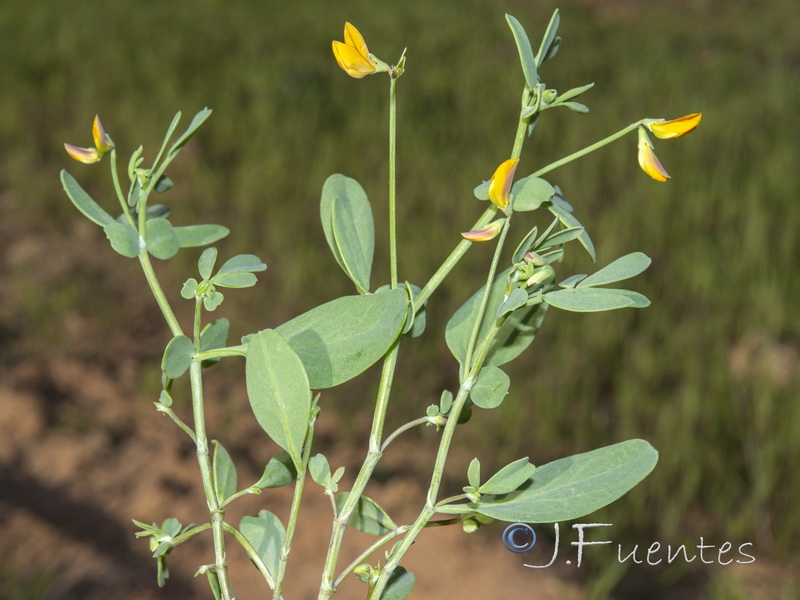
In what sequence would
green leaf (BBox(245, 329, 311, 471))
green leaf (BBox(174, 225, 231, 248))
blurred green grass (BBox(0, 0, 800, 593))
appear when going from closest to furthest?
green leaf (BBox(245, 329, 311, 471)), green leaf (BBox(174, 225, 231, 248)), blurred green grass (BBox(0, 0, 800, 593))

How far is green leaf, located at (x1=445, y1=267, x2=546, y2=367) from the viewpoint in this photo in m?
0.35

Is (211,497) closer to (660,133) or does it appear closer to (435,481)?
(435,481)

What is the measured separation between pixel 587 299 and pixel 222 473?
0.18m

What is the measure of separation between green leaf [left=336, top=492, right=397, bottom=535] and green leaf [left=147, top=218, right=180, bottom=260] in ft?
0.41

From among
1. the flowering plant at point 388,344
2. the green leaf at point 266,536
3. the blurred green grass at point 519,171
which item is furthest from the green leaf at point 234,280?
the blurred green grass at point 519,171

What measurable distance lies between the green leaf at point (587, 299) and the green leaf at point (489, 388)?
0.13 ft

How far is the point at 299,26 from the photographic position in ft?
14.0

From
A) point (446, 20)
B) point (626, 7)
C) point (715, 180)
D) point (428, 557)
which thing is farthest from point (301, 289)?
point (626, 7)

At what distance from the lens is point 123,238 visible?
344 millimetres

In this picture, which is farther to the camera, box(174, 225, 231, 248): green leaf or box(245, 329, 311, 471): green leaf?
box(174, 225, 231, 248): green leaf

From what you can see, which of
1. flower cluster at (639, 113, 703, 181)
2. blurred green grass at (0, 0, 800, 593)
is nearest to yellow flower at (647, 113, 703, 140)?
flower cluster at (639, 113, 703, 181)

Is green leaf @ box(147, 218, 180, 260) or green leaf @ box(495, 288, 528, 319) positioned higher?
green leaf @ box(147, 218, 180, 260)

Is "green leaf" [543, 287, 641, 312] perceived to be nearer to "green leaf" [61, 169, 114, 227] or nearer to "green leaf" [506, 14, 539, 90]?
"green leaf" [506, 14, 539, 90]

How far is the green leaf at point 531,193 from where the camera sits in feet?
1.01
